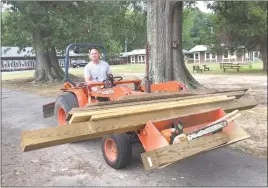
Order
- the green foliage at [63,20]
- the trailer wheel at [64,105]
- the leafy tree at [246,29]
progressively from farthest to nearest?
the leafy tree at [246,29] → the green foliage at [63,20] → the trailer wheel at [64,105]

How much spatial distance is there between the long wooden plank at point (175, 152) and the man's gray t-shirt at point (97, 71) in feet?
9.09

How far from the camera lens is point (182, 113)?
Result: 3.91 m

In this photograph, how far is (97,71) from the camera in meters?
5.67

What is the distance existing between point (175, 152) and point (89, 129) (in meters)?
0.91

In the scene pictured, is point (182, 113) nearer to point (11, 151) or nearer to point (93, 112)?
point (93, 112)

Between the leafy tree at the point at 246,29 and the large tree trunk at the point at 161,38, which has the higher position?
the leafy tree at the point at 246,29

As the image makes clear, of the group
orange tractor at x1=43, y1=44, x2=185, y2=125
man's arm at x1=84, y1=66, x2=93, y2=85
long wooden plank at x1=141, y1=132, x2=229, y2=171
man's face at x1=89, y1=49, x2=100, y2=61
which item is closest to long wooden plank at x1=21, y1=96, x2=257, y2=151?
long wooden plank at x1=141, y1=132, x2=229, y2=171

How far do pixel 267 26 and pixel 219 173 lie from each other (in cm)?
2195

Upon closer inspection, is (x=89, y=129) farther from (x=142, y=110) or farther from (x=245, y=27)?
(x=245, y=27)

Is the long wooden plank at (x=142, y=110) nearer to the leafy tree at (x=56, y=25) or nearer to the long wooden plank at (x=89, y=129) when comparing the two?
the long wooden plank at (x=89, y=129)

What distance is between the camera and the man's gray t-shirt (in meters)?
5.62

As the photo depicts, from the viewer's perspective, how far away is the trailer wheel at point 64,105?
17.7 feet

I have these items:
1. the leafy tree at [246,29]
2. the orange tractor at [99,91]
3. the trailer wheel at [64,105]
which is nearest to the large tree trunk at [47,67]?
the leafy tree at [246,29]

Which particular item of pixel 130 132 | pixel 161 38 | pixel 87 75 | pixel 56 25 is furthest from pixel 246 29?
pixel 130 132
